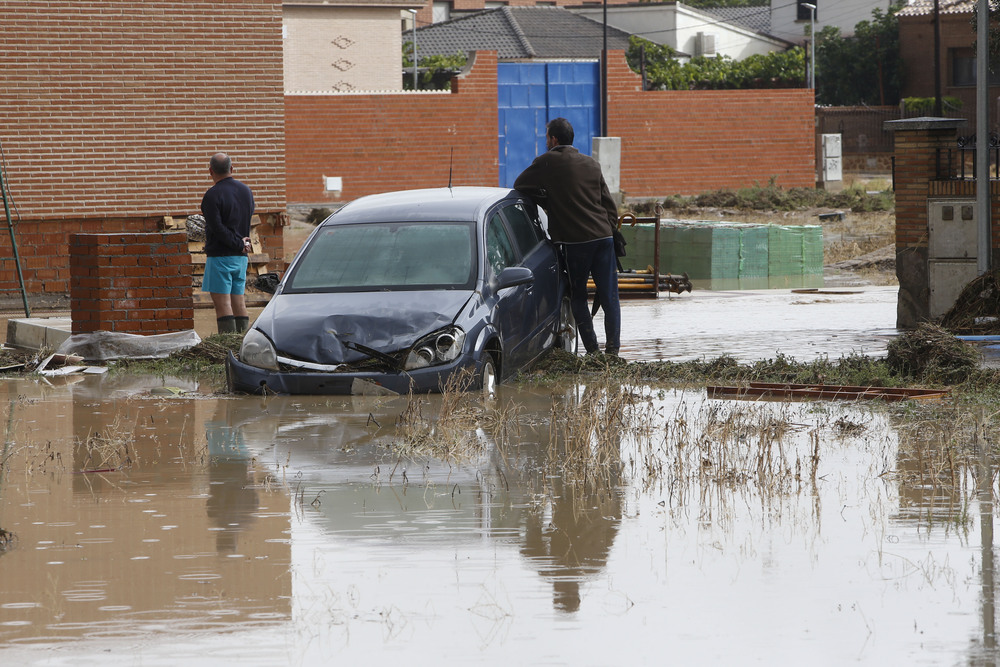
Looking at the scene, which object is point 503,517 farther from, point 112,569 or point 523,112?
point 523,112

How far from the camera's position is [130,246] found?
11297 millimetres

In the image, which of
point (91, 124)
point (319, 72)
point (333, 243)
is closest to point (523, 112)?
point (319, 72)

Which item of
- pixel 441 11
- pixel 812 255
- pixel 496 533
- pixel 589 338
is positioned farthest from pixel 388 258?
pixel 441 11

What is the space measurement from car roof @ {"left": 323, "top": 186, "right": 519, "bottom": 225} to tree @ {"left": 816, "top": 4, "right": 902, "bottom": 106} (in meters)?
54.2

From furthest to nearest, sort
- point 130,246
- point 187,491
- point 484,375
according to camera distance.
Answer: point 130,246, point 484,375, point 187,491

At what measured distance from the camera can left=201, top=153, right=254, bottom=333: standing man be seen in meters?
11.5

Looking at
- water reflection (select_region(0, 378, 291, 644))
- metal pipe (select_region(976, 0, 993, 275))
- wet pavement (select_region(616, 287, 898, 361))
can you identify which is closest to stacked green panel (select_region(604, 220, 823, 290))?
wet pavement (select_region(616, 287, 898, 361))

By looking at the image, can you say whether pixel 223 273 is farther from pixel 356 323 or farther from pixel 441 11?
pixel 441 11

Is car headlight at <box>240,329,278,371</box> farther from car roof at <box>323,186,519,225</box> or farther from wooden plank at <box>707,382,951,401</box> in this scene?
wooden plank at <box>707,382,951,401</box>

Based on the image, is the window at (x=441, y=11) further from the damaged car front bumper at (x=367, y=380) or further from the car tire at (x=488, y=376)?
the damaged car front bumper at (x=367, y=380)

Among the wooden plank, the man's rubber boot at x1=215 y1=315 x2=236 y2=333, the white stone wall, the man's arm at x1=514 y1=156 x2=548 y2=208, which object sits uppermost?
the white stone wall

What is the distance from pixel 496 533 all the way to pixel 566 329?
5428 mm

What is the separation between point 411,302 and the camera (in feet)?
29.0

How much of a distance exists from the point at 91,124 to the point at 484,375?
956 centimetres
